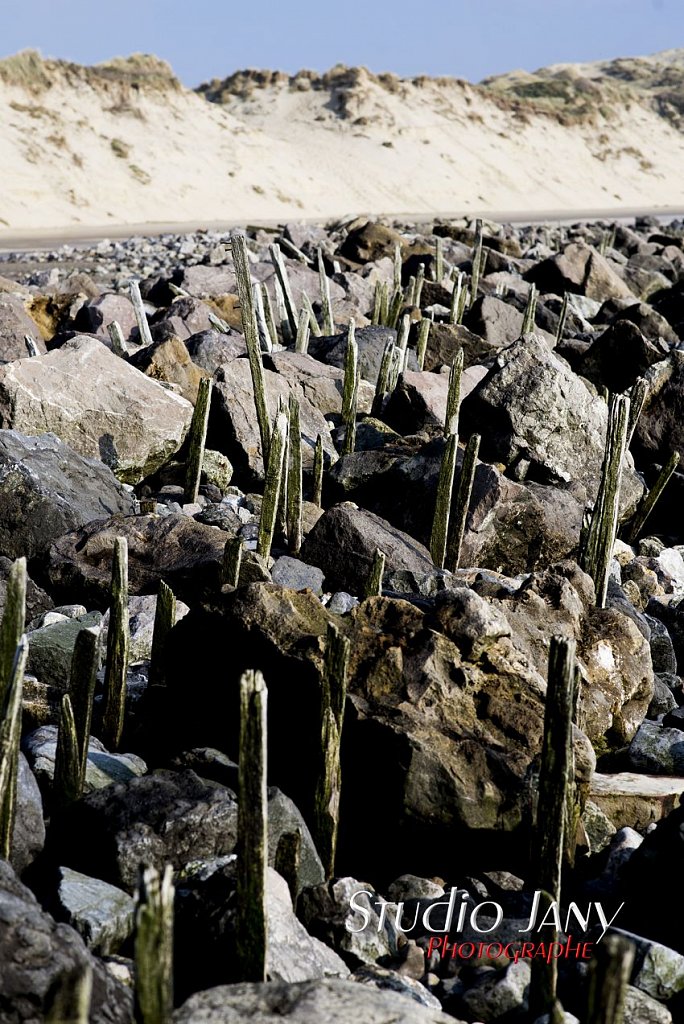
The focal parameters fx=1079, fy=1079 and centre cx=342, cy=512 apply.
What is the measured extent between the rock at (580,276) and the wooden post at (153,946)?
19390 mm

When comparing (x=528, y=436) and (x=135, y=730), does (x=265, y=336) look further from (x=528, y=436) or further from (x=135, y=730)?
(x=135, y=730)

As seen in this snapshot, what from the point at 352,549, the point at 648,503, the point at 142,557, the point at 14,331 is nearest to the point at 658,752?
the point at 352,549

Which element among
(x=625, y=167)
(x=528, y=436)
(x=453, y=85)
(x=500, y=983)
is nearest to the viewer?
(x=500, y=983)

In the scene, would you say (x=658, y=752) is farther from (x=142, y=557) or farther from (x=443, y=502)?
(x=142, y=557)

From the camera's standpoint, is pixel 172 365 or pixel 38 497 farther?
pixel 172 365

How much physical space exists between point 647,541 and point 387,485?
8.26ft

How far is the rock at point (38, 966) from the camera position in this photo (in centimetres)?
304

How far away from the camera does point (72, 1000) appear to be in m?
2.36

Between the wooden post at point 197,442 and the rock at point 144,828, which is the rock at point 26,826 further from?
the wooden post at point 197,442

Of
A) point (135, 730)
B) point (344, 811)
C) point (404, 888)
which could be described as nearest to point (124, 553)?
point (135, 730)

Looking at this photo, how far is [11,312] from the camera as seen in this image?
13.6 m

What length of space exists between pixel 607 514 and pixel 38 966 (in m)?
4.93

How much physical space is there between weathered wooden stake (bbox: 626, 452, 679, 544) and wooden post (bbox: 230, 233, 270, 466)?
3475 mm

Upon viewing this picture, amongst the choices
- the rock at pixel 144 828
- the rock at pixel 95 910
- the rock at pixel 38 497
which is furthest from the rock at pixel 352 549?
the rock at pixel 95 910
